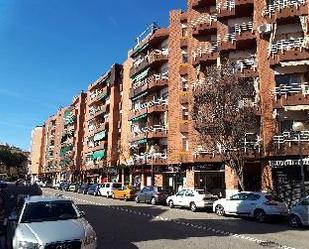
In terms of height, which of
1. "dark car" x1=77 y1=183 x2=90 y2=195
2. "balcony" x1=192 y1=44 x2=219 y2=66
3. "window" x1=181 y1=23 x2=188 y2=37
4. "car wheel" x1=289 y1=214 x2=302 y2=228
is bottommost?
"car wheel" x1=289 y1=214 x2=302 y2=228

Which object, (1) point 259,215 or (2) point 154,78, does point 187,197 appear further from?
(2) point 154,78

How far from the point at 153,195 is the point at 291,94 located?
13.2 metres

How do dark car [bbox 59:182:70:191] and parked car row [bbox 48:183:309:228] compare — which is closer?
parked car row [bbox 48:183:309:228]

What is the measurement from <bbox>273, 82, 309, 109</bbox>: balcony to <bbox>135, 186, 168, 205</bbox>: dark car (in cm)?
1114

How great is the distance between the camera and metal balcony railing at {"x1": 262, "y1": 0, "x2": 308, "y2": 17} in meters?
32.2

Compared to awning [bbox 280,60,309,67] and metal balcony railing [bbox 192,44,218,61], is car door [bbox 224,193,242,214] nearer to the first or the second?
awning [bbox 280,60,309,67]

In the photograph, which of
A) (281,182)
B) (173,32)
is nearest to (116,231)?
(281,182)

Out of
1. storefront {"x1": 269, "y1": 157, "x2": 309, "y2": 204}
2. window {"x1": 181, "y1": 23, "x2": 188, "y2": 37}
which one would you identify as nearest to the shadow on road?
storefront {"x1": 269, "y1": 157, "x2": 309, "y2": 204}

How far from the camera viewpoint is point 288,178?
3150 centimetres

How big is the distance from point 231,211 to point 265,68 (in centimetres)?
1371

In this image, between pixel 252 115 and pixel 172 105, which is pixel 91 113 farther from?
pixel 252 115

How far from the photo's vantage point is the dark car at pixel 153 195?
35.0 metres

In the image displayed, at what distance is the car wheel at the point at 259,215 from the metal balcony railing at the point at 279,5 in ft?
55.8

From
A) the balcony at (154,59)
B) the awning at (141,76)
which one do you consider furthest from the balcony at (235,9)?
the awning at (141,76)
